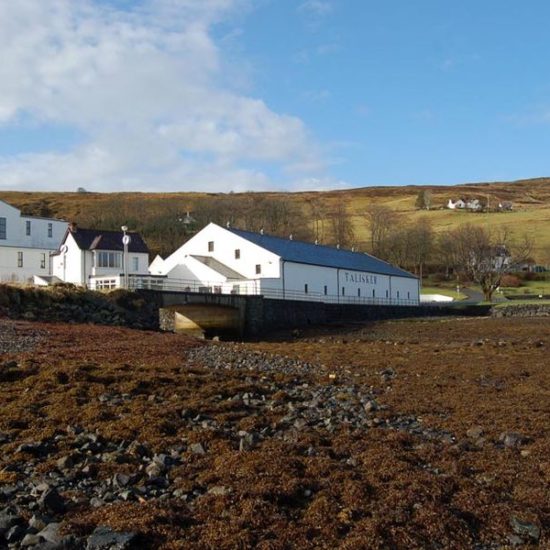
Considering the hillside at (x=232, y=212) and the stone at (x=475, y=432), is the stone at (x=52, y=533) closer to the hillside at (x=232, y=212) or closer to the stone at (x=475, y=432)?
the stone at (x=475, y=432)

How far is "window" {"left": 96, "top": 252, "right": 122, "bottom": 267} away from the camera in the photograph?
182 feet

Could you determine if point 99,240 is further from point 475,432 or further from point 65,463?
point 65,463

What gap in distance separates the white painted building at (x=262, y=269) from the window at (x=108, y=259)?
466cm

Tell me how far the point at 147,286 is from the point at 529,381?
95.6ft

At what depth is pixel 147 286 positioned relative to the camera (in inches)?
1710

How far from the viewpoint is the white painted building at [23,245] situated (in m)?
62.2

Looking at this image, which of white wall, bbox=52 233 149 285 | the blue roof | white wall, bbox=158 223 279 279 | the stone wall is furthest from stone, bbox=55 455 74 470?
the stone wall

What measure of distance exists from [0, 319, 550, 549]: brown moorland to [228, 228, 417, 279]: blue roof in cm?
3969

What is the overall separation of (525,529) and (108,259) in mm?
51777

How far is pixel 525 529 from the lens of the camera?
24.5 feet

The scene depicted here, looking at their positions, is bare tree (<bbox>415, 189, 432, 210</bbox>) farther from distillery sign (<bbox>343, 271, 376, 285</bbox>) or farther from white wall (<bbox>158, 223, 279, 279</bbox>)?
white wall (<bbox>158, 223, 279, 279</bbox>)

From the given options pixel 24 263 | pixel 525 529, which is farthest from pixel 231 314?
pixel 525 529

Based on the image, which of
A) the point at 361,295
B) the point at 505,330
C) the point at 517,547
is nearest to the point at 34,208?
the point at 361,295

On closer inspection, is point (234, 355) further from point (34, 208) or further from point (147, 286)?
point (34, 208)
